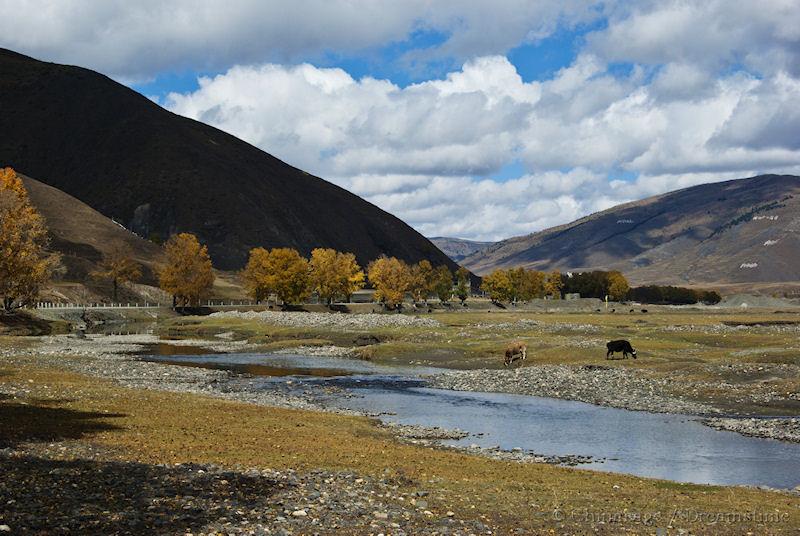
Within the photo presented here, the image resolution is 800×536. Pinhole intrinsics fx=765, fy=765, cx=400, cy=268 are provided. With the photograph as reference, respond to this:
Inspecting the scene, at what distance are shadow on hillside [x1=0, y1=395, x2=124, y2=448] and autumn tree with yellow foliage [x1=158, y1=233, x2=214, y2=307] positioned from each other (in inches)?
5013

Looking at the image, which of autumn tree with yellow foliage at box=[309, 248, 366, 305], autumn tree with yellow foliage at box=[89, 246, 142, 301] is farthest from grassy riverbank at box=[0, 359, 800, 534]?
autumn tree with yellow foliage at box=[309, 248, 366, 305]

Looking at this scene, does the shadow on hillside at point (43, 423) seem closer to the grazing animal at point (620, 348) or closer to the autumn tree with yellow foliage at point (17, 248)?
Result: the grazing animal at point (620, 348)

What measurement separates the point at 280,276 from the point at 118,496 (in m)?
154

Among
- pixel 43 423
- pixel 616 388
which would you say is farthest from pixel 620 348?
pixel 43 423

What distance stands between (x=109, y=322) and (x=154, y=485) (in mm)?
131338

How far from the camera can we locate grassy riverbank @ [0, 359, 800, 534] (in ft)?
66.2

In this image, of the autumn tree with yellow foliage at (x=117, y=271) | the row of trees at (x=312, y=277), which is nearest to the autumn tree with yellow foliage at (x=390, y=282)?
the row of trees at (x=312, y=277)

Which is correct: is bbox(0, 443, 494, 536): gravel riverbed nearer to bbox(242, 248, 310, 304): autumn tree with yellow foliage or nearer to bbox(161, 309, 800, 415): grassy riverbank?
bbox(161, 309, 800, 415): grassy riverbank

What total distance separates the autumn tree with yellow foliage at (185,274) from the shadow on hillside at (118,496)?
141656mm

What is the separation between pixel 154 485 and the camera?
2044 cm

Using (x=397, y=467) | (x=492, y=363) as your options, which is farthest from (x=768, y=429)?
(x=492, y=363)

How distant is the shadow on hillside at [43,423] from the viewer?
2595cm

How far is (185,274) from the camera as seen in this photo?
160500 millimetres

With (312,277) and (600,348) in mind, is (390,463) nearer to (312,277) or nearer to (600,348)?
(600,348)
